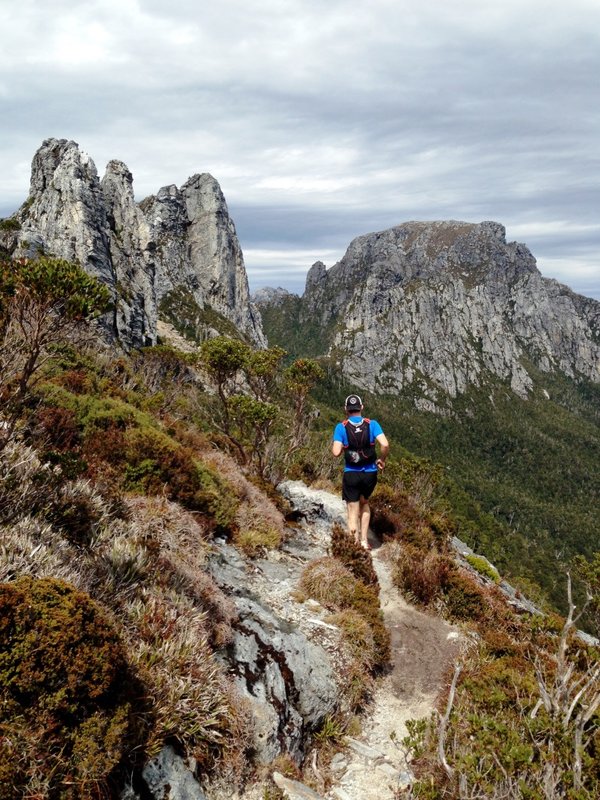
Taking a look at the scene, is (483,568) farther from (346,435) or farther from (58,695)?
(58,695)

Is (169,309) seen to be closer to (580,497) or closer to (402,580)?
(402,580)

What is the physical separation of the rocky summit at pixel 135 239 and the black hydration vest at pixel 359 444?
1712 centimetres

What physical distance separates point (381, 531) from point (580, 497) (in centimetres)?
21891

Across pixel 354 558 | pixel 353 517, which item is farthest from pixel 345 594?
pixel 353 517

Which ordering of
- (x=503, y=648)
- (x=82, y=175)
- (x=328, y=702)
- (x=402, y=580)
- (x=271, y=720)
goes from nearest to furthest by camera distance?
(x=271, y=720), (x=328, y=702), (x=503, y=648), (x=402, y=580), (x=82, y=175)

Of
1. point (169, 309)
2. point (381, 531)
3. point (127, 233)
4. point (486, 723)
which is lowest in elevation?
point (381, 531)

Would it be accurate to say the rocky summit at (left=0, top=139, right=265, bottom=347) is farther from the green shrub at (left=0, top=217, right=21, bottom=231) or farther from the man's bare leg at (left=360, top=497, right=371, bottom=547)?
the man's bare leg at (left=360, top=497, right=371, bottom=547)

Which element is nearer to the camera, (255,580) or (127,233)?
(255,580)

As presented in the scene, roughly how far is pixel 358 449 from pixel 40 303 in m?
6.06

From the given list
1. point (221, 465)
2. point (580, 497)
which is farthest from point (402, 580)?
point (580, 497)

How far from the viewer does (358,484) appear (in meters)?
9.36

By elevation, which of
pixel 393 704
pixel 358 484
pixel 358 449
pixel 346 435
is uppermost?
pixel 346 435

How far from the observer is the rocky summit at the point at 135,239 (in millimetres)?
75375

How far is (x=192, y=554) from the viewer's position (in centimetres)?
734
